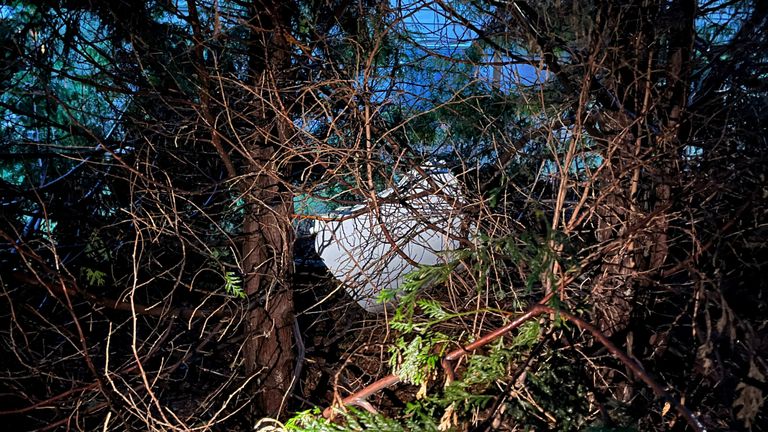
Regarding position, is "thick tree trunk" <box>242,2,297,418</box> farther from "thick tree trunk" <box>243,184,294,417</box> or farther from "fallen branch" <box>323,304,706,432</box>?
"fallen branch" <box>323,304,706,432</box>

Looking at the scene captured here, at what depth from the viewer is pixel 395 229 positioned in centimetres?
266

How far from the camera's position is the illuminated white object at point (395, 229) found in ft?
8.35

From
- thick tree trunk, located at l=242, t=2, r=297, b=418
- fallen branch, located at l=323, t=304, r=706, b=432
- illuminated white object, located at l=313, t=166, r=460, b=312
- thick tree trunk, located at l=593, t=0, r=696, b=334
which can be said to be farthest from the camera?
thick tree trunk, located at l=242, t=2, r=297, b=418

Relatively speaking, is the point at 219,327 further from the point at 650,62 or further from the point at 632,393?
the point at 650,62

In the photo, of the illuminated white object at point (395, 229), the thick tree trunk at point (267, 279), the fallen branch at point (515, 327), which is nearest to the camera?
the fallen branch at point (515, 327)

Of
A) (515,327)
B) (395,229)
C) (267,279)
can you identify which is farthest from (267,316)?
(515,327)

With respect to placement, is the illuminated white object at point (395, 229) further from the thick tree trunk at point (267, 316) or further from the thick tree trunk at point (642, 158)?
the thick tree trunk at point (642, 158)

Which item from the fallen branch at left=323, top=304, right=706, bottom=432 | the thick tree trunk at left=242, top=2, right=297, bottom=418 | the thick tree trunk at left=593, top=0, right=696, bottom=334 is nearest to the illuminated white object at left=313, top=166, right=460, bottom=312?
the thick tree trunk at left=242, top=2, right=297, bottom=418

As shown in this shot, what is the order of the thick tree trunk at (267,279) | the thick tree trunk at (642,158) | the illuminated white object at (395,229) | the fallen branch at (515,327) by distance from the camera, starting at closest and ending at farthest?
1. the fallen branch at (515,327)
2. the thick tree trunk at (642,158)
3. the illuminated white object at (395,229)
4. the thick tree trunk at (267,279)

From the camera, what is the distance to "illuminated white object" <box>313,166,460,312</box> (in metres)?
2.54

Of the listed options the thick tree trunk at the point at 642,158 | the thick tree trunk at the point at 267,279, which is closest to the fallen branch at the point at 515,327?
the thick tree trunk at the point at 642,158

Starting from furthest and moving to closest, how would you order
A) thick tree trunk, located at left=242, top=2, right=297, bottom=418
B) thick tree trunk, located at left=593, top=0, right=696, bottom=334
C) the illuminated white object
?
thick tree trunk, located at left=242, top=2, right=297, bottom=418 → the illuminated white object → thick tree trunk, located at left=593, top=0, right=696, bottom=334

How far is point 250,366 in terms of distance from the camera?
316cm

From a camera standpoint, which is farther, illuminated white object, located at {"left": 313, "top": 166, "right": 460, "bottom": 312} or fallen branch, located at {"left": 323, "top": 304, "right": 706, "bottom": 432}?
illuminated white object, located at {"left": 313, "top": 166, "right": 460, "bottom": 312}
